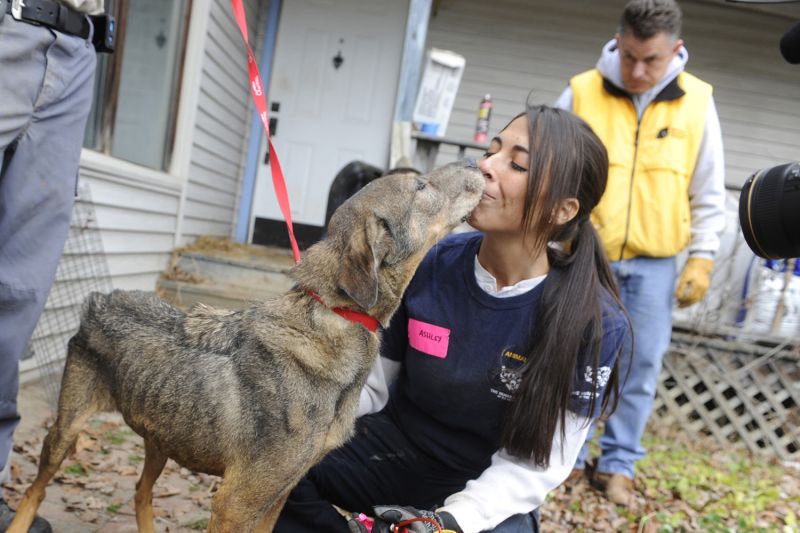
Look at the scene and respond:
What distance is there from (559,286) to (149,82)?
16.9ft

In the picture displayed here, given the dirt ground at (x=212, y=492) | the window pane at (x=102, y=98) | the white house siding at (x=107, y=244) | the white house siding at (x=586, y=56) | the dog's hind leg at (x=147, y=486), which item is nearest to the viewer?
the dog's hind leg at (x=147, y=486)

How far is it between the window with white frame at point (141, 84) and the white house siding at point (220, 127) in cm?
48

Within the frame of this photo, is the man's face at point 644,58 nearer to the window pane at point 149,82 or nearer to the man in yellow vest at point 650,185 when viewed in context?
the man in yellow vest at point 650,185

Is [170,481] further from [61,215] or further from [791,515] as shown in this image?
[791,515]

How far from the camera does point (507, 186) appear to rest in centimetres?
257

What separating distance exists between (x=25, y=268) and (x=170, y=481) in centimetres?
185

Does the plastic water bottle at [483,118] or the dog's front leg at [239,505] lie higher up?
the plastic water bottle at [483,118]

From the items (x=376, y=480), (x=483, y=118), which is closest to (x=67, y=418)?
(x=376, y=480)

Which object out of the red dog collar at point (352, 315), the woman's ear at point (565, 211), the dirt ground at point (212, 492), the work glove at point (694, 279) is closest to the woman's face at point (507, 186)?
the woman's ear at point (565, 211)

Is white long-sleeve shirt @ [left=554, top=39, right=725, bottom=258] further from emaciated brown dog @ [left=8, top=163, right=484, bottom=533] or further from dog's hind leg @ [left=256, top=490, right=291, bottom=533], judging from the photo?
dog's hind leg @ [left=256, top=490, right=291, bottom=533]

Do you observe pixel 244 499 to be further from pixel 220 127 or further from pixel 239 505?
pixel 220 127

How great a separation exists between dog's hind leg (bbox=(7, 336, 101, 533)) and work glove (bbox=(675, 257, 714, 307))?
11.2 ft

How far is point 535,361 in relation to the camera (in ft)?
7.79

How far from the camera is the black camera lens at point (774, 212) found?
6.24ft
